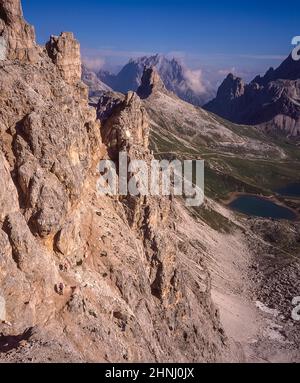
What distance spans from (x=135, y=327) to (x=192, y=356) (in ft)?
82.5

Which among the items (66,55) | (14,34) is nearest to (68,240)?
(14,34)

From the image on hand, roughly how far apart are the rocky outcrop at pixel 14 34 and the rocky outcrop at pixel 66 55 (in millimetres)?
8762

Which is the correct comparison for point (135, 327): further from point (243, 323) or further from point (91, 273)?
point (243, 323)

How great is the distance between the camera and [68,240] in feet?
179

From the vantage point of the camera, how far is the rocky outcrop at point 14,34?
2267 inches

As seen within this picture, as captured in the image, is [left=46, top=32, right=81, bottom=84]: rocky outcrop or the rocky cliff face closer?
the rocky cliff face

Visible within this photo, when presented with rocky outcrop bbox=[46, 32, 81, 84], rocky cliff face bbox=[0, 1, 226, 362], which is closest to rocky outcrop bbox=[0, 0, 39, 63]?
rocky cliff face bbox=[0, 1, 226, 362]

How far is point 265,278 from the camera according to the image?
548ft

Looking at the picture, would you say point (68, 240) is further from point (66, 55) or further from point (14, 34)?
point (66, 55)

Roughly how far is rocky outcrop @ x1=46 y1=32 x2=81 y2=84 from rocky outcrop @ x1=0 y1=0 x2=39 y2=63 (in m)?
8.76

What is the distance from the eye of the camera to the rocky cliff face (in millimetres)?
45500

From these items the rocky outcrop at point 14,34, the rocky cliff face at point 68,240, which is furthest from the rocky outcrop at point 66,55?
the rocky outcrop at point 14,34

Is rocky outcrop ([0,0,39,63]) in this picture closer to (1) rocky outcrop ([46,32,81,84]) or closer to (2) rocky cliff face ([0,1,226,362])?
(2) rocky cliff face ([0,1,226,362])

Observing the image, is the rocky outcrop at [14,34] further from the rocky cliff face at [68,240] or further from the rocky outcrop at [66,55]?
the rocky outcrop at [66,55]
